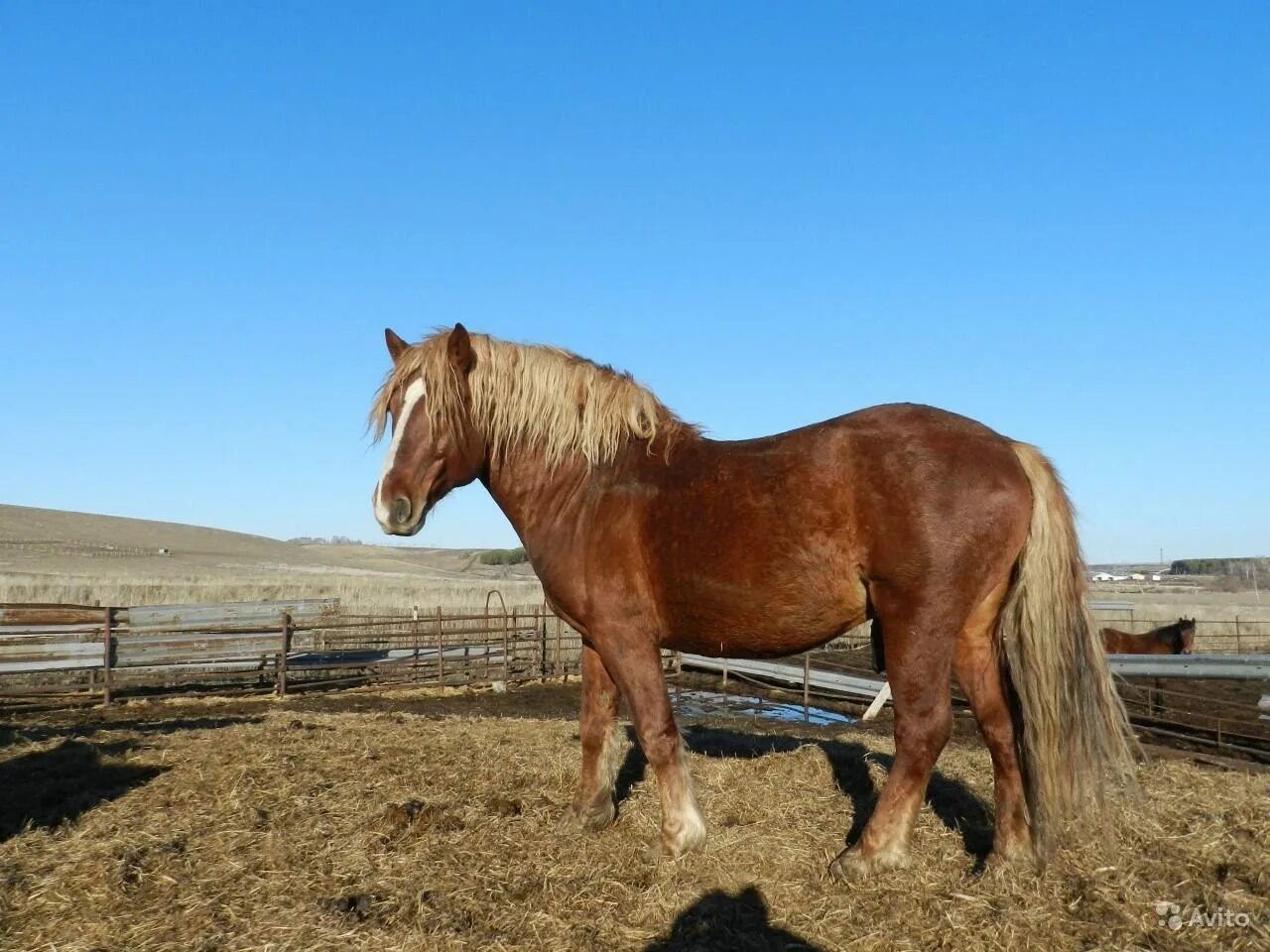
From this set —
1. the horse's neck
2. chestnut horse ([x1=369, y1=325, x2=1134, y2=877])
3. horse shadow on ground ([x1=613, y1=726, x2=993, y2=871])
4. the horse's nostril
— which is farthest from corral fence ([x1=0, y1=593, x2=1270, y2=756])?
the horse's nostril

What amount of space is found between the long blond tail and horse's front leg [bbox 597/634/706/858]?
5.28 ft

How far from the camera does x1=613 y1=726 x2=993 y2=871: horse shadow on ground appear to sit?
14.5 feet

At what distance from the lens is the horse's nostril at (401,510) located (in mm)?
4191

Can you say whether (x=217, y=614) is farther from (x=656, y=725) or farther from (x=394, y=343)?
(x=656, y=725)

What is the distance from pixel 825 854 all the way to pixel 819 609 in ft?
4.05

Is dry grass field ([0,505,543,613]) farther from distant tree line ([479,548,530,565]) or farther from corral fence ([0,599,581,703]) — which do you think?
corral fence ([0,599,581,703])

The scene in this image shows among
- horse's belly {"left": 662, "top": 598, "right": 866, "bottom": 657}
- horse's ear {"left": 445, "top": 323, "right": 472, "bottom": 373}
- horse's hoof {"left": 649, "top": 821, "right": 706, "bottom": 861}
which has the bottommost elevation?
horse's hoof {"left": 649, "top": 821, "right": 706, "bottom": 861}

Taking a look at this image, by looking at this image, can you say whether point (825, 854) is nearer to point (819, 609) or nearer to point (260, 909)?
point (819, 609)

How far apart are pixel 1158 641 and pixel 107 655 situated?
2052 centimetres

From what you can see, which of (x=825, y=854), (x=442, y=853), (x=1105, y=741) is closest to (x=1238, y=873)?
(x=1105, y=741)

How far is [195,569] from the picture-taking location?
160 ft

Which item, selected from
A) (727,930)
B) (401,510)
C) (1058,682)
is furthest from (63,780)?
(1058,682)

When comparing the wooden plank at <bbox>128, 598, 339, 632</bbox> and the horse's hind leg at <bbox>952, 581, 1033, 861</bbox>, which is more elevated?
the horse's hind leg at <bbox>952, 581, 1033, 861</bbox>

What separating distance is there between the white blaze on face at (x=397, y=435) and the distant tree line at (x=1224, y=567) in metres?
87.4
